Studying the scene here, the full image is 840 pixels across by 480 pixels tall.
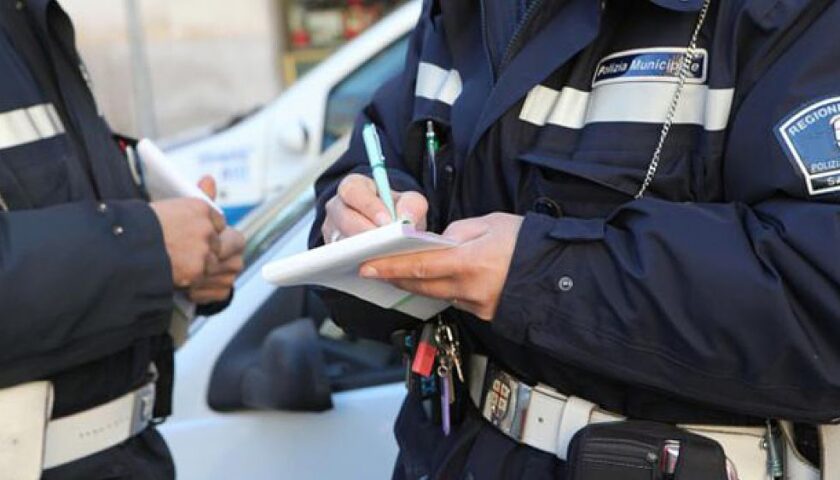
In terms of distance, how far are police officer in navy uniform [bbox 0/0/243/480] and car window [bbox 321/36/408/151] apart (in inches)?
84.3

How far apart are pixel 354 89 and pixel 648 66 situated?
2.83 m

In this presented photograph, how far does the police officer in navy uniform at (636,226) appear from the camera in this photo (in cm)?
110

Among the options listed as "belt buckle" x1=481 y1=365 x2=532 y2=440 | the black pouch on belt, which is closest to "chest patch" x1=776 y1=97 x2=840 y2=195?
the black pouch on belt

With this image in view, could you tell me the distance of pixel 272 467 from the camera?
207 cm

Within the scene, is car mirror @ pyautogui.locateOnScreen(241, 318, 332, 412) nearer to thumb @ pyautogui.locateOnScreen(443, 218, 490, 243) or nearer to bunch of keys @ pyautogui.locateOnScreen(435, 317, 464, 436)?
bunch of keys @ pyautogui.locateOnScreen(435, 317, 464, 436)

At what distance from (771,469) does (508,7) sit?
69cm

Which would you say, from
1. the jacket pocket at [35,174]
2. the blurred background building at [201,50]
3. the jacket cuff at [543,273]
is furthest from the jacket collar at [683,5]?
the blurred background building at [201,50]

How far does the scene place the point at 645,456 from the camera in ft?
3.96

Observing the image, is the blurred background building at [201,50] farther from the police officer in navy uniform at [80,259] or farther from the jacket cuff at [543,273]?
the jacket cuff at [543,273]

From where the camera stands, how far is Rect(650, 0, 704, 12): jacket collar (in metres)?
1.17

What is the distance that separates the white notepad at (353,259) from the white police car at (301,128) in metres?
2.65

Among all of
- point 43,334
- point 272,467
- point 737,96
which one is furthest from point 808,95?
point 272,467

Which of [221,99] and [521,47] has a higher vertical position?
[521,47]

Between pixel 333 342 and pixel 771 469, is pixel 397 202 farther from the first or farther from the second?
pixel 333 342
